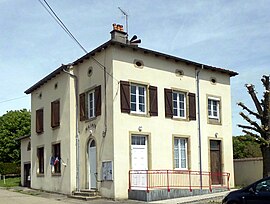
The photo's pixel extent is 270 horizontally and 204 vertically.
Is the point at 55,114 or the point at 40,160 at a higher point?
the point at 55,114

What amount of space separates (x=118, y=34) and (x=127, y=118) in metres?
4.52

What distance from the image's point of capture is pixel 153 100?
2195 centimetres

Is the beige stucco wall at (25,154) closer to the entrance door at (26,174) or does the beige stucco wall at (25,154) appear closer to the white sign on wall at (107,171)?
the entrance door at (26,174)

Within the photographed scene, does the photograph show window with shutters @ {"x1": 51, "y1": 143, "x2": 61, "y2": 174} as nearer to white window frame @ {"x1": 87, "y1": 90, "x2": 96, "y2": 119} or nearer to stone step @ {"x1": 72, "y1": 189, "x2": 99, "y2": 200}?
stone step @ {"x1": 72, "y1": 189, "x2": 99, "y2": 200}

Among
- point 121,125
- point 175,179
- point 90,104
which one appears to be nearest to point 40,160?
point 90,104

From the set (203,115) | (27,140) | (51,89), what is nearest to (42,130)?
(51,89)

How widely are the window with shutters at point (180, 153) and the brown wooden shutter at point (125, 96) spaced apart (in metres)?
3.54

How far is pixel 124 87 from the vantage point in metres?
20.9

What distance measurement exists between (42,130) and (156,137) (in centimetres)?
877

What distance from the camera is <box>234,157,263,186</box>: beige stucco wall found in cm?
2648

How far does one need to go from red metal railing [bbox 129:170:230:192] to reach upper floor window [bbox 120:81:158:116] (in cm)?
293

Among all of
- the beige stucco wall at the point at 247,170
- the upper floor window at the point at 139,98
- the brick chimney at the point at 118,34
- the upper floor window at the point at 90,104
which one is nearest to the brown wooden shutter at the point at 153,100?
the upper floor window at the point at 139,98

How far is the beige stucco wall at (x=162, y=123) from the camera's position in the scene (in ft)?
67.2

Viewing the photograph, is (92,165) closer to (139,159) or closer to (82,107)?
(139,159)
